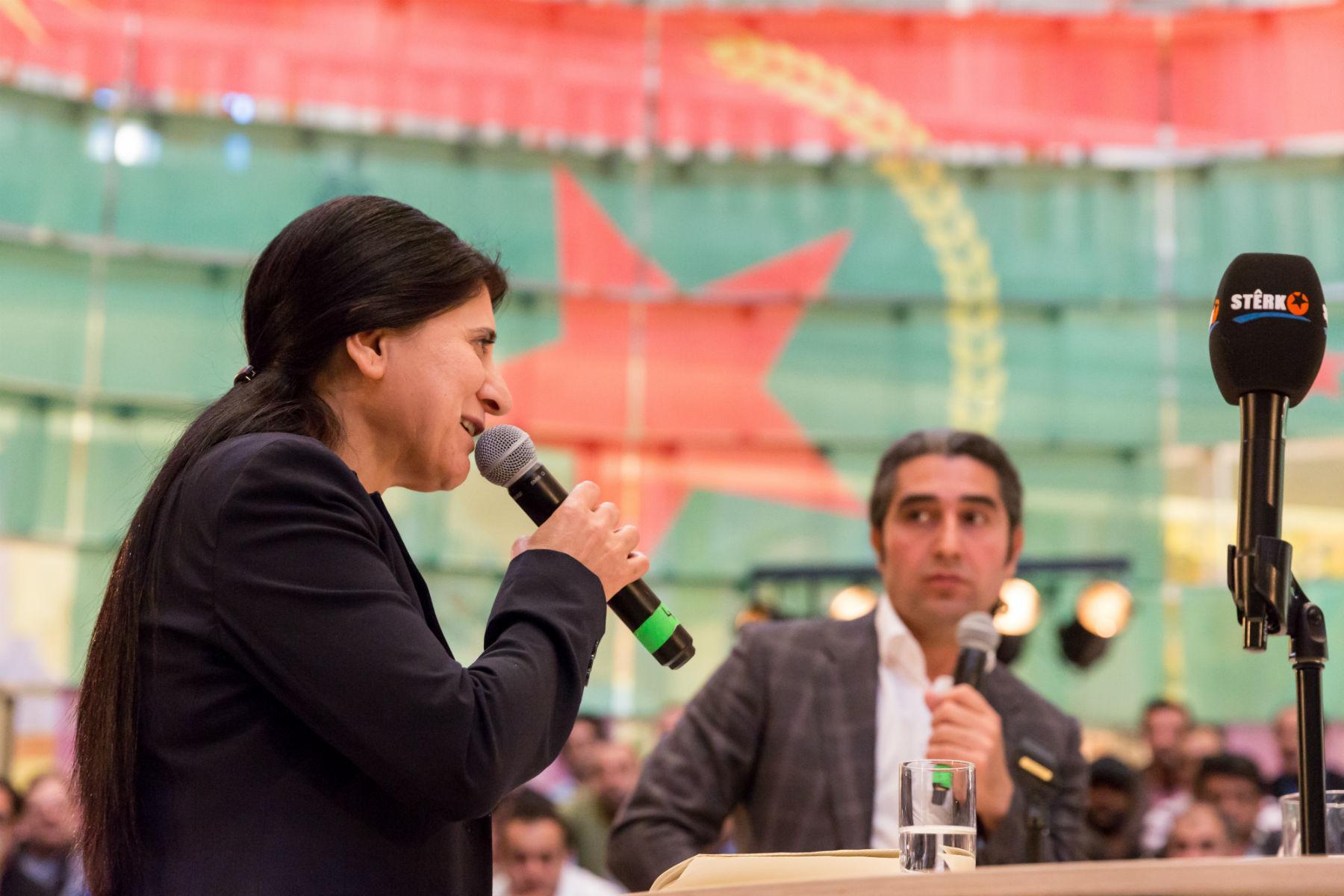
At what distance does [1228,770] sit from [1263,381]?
468cm

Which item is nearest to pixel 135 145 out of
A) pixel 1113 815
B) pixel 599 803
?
pixel 599 803

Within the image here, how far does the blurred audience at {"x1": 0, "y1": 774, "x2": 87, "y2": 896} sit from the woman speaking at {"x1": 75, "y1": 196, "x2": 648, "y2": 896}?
441 centimetres

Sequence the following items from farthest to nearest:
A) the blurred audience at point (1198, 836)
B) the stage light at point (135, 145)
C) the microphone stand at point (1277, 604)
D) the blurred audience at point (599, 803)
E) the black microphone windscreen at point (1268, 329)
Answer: the stage light at point (135, 145) < the blurred audience at point (599, 803) < the blurred audience at point (1198, 836) < the black microphone windscreen at point (1268, 329) < the microphone stand at point (1277, 604)

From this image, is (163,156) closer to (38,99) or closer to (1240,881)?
(38,99)

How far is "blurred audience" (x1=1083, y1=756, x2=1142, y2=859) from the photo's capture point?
5383 millimetres

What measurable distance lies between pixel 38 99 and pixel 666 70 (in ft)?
12.2

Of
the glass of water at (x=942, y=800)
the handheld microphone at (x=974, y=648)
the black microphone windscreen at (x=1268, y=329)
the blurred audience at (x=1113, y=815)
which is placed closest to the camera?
the black microphone windscreen at (x=1268, y=329)

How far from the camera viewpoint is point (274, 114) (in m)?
9.66

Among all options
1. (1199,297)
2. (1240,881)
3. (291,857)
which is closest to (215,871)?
(291,857)

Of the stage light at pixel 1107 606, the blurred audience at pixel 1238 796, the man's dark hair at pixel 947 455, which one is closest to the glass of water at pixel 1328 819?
the man's dark hair at pixel 947 455

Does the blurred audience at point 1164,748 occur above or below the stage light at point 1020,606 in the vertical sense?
below

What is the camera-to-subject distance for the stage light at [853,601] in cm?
784

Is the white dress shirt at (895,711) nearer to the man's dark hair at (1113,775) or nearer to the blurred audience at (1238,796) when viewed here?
the man's dark hair at (1113,775)

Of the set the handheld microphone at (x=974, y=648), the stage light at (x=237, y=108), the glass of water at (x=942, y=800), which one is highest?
the stage light at (x=237, y=108)
